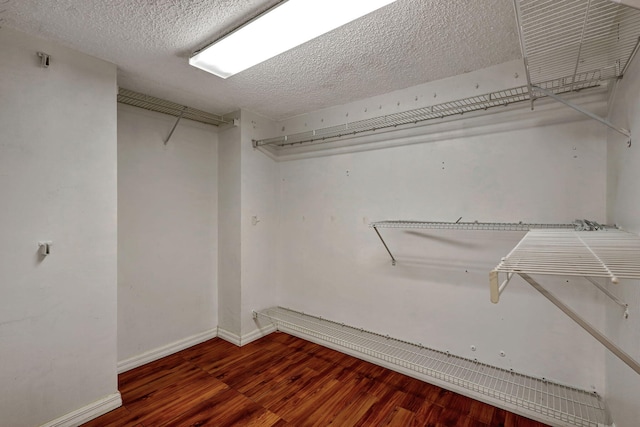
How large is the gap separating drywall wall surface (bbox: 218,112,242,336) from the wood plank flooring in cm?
44

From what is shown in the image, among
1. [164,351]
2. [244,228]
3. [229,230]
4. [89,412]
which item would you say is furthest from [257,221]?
[89,412]

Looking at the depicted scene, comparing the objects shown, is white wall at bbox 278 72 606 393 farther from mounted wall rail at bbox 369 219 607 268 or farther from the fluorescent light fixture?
the fluorescent light fixture

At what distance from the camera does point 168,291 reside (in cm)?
270

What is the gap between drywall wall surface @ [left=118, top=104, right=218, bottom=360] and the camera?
2438mm

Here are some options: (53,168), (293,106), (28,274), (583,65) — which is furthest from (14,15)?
(583,65)

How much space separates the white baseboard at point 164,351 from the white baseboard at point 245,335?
0.43ft

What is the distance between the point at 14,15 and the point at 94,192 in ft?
3.21

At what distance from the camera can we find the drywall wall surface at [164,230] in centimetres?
244

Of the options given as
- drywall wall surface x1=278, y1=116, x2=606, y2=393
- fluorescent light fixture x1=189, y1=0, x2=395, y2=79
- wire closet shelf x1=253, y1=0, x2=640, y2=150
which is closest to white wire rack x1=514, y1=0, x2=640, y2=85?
wire closet shelf x1=253, y1=0, x2=640, y2=150

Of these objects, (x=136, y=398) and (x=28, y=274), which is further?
(x=136, y=398)

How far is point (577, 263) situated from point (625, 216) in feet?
2.99

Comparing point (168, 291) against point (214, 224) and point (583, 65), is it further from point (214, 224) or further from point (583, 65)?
point (583, 65)

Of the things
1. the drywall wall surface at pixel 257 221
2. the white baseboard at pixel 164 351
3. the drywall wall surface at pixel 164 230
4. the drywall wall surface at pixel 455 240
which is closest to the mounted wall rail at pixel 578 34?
the drywall wall surface at pixel 455 240

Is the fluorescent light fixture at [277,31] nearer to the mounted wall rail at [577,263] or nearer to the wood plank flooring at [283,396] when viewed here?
the mounted wall rail at [577,263]
